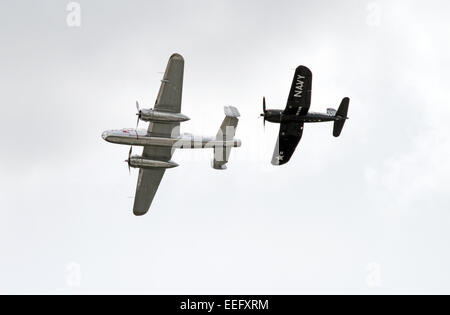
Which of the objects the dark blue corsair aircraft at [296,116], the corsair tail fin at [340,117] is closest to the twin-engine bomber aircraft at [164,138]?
the dark blue corsair aircraft at [296,116]

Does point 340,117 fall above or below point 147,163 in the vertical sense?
above

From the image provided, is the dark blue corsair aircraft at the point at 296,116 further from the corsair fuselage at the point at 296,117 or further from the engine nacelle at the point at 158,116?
the engine nacelle at the point at 158,116

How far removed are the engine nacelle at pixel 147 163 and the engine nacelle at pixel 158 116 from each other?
492cm

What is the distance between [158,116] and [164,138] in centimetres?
254

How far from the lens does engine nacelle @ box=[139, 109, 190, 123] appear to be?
62.8 meters

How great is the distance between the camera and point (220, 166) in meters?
68.8

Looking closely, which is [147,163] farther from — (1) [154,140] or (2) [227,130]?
(2) [227,130]

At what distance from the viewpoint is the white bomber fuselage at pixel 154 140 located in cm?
6297

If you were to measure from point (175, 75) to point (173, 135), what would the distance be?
5.61 metres

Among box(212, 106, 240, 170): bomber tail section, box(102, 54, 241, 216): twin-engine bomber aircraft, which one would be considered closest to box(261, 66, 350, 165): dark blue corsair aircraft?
box(212, 106, 240, 170): bomber tail section

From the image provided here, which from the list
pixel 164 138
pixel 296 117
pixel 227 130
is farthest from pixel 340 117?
pixel 164 138

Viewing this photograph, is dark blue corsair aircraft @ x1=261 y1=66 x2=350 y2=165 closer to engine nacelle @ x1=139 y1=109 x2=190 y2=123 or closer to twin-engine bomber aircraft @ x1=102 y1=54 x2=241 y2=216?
twin-engine bomber aircraft @ x1=102 y1=54 x2=241 y2=216

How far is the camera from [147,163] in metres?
66.4

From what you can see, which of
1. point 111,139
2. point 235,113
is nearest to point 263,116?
point 235,113
